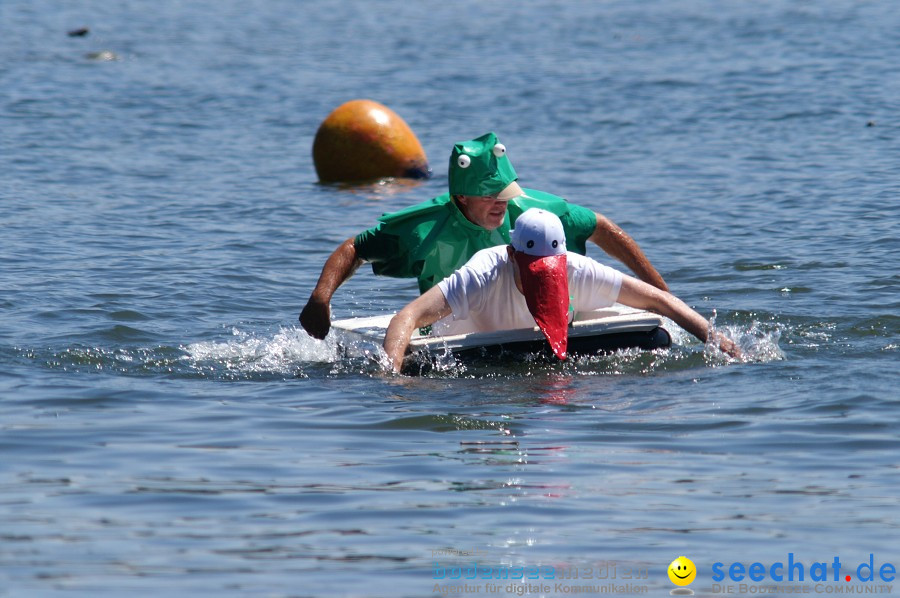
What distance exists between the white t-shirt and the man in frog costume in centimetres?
37

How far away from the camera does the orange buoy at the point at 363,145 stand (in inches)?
672

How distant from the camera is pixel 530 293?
324 inches

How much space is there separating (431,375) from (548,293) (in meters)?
0.92

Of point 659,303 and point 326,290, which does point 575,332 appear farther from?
point 326,290

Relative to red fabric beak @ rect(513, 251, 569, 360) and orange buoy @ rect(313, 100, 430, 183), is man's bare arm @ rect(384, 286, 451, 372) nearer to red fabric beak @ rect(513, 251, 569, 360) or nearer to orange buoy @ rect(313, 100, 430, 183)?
red fabric beak @ rect(513, 251, 569, 360)

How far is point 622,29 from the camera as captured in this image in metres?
33.1

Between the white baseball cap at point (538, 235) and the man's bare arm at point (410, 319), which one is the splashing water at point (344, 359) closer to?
the man's bare arm at point (410, 319)

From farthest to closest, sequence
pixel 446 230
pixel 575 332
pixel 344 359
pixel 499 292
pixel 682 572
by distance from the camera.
Answer: pixel 344 359
pixel 446 230
pixel 575 332
pixel 499 292
pixel 682 572

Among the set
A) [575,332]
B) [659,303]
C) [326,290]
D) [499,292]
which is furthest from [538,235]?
[326,290]

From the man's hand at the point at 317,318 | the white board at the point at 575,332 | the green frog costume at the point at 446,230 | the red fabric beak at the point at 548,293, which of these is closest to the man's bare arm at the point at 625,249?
the green frog costume at the point at 446,230

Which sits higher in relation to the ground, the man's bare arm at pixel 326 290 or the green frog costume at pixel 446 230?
the green frog costume at pixel 446 230

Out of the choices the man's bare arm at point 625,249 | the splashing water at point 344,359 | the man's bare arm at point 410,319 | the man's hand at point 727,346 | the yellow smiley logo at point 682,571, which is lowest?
the splashing water at point 344,359

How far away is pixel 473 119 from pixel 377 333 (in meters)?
12.6

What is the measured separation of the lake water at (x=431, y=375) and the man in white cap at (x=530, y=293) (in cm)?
32
